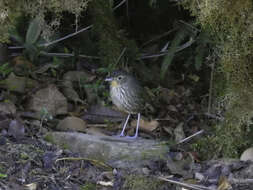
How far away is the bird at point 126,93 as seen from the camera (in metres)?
5.73

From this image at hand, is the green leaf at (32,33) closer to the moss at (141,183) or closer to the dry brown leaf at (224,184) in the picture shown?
the moss at (141,183)

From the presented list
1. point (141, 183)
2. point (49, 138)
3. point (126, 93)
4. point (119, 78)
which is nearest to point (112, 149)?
point (141, 183)

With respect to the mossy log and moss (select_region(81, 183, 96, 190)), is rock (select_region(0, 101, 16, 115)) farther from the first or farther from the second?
moss (select_region(81, 183, 96, 190))

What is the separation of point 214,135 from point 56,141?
172cm

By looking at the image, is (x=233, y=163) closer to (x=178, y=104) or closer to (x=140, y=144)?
(x=140, y=144)

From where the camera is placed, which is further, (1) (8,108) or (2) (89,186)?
(1) (8,108)

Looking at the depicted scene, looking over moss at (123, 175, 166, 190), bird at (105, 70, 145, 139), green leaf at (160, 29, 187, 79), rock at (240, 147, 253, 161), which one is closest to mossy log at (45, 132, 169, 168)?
moss at (123, 175, 166, 190)

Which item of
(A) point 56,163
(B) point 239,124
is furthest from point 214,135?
(A) point 56,163

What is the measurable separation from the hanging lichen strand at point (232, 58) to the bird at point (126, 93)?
1.19 metres

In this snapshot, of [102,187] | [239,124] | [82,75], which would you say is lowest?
[102,187]

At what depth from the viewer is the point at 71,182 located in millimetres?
4102

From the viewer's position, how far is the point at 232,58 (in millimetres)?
4520

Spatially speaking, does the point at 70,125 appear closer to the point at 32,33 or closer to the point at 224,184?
the point at 32,33

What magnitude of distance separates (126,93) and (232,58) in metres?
1.66
